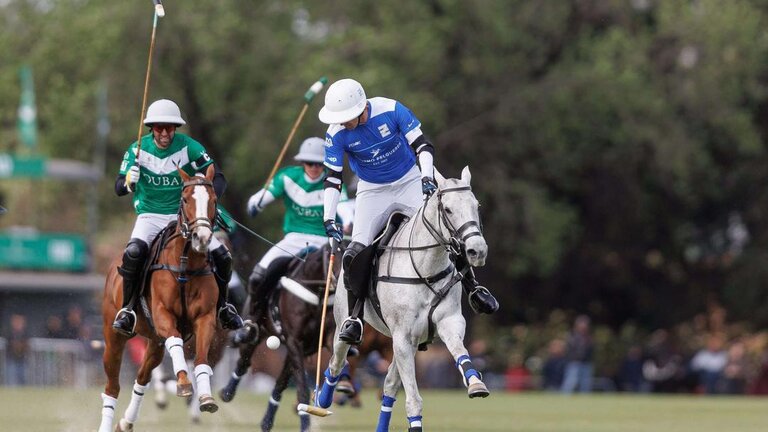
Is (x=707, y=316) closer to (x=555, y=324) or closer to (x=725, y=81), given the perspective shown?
(x=555, y=324)

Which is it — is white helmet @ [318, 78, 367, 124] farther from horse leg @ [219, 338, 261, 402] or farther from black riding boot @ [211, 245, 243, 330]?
horse leg @ [219, 338, 261, 402]

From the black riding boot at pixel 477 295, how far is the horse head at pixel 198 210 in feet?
6.31

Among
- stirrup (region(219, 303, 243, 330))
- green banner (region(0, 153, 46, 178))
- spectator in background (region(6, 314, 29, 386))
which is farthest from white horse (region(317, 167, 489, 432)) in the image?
green banner (region(0, 153, 46, 178))

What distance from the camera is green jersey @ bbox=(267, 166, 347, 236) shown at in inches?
645

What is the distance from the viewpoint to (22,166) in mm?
35312

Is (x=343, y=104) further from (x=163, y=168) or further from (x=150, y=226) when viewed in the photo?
(x=150, y=226)

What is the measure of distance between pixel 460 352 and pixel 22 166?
2463cm

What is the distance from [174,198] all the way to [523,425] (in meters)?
6.55

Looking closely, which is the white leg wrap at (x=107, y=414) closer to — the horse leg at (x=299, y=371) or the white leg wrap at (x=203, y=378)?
the white leg wrap at (x=203, y=378)

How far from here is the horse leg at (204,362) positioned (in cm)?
1234

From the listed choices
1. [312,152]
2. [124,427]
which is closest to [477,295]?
[124,427]

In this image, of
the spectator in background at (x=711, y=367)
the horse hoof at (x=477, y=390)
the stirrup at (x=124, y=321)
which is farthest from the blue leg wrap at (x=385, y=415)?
the spectator in background at (x=711, y=367)

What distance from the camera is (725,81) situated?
39469mm

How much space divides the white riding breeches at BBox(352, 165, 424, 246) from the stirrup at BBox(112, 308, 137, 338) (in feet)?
6.26
